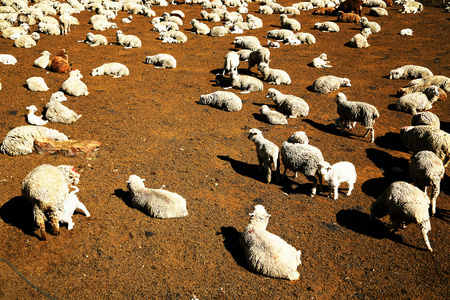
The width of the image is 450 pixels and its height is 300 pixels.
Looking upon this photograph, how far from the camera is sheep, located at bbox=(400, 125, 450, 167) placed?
8609 mm

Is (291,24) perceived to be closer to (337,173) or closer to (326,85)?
(326,85)

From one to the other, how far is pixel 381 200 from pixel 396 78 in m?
9.85

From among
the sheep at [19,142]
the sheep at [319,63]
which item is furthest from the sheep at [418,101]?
the sheep at [19,142]

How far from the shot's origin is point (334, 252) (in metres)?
6.34

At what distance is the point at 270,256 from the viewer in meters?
5.61

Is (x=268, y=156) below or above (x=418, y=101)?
above

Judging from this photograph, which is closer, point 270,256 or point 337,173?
point 270,256

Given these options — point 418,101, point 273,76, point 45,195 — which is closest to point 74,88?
point 45,195

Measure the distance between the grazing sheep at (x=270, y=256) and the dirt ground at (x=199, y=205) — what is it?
0.54ft

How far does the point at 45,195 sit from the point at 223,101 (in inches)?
290

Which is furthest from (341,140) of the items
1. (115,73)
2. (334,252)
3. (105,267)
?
(115,73)

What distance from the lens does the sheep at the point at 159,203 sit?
6.75 metres

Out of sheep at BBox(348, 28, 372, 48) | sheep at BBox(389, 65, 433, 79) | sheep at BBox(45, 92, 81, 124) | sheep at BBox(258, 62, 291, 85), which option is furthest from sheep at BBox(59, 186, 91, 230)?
sheep at BBox(348, 28, 372, 48)

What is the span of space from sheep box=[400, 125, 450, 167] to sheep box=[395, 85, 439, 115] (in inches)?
107
